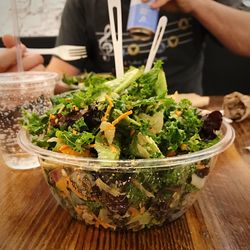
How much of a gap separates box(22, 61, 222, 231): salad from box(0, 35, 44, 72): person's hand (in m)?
0.70

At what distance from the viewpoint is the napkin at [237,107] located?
4.09ft

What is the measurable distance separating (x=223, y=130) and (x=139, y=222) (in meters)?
0.29

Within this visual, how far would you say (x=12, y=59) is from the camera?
1.33 meters

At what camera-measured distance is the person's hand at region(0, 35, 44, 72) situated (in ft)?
4.33

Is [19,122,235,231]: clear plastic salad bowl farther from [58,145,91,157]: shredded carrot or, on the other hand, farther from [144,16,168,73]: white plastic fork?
[144,16,168,73]: white plastic fork

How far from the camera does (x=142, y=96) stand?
2.29ft

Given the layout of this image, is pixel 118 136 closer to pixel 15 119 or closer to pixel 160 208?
pixel 160 208

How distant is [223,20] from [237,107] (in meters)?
0.81

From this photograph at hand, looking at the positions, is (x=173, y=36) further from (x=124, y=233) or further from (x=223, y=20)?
(x=124, y=233)

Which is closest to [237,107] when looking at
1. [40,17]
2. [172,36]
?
[172,36]

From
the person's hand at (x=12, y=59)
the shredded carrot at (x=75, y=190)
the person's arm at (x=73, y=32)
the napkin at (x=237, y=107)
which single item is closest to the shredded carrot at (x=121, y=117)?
the shredded carrot at (x=75, y=190)

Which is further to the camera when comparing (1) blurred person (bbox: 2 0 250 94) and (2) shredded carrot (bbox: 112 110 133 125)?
(1) blurred person (bbox: 2 0 250 94)

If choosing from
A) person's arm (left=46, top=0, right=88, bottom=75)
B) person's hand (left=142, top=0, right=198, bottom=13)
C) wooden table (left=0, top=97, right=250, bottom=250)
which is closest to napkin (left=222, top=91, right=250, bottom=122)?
wooden table (left=0, top=97, right=250, bottom=250)

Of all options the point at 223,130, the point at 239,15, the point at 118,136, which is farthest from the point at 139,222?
the point at 239,15
